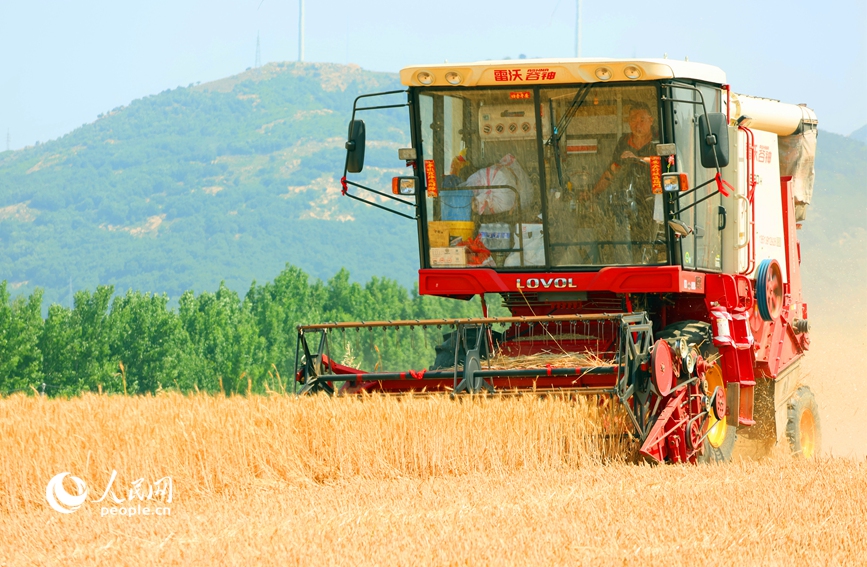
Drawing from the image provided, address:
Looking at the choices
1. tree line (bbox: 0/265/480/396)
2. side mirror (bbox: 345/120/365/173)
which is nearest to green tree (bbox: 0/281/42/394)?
tree line (bbox: 0/265/480/396)

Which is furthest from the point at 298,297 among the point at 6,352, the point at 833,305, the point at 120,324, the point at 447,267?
the point at 447,267

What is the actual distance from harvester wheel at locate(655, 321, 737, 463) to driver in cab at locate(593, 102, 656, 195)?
1.35 meters

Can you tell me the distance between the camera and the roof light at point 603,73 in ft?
29.5

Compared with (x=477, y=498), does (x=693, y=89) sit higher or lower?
higher

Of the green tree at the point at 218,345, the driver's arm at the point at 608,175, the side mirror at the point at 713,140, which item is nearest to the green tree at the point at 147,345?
the green tree at the point at 218,345

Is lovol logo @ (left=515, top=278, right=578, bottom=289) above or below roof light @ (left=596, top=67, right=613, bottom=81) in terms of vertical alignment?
below

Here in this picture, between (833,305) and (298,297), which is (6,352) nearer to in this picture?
(298,297)

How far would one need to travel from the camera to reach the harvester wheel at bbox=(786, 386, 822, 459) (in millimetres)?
10750

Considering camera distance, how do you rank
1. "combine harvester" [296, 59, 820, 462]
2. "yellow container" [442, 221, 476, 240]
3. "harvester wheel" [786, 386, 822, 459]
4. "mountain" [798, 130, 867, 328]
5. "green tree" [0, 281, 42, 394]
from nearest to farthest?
1. "combine harvester" [296, 59, 820, 462]
2. "yellow container" [442, 221, 476, 240]
3. "harvester wheel" [786, 386, 822, 459]
4. "mountain" [798, 130, 867, 328]
5. "green tree" [0, 281, 42, 394]

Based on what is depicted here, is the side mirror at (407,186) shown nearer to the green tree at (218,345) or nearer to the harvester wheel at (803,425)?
the harvester wheel at (803,425)

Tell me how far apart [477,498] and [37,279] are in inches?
7591

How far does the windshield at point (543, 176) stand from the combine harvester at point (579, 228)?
0.04ft

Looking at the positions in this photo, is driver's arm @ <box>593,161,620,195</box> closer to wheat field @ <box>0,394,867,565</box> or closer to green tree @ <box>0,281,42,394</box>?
wheat field @ <box>0,394,867,565</box>

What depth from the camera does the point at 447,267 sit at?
32.0ft
